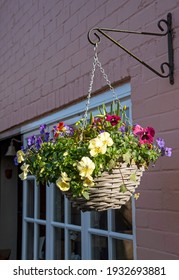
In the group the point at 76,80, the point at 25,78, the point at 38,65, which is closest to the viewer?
the point at 76,80

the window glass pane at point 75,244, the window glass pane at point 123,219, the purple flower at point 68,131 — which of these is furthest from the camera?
the window glass pane at point 75,244

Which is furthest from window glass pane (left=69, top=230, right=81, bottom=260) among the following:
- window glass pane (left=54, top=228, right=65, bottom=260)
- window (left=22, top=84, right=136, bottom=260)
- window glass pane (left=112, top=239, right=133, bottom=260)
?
window glass pane (left=112, top=239, right=133, bottom=260)

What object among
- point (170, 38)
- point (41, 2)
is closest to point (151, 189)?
point (170, 38)

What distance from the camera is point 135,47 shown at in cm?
241

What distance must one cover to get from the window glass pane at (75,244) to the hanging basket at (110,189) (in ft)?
5.18

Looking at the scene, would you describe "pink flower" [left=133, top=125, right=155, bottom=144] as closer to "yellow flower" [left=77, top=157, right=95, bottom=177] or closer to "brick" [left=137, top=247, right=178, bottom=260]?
"yellow flower" [left=77, top=157, right=95, bottom=177]

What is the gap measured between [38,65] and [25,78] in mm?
337

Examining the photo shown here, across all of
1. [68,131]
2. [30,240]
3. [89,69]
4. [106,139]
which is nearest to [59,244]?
[30,240]

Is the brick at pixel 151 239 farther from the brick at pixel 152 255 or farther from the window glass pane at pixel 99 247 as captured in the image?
the window glass pane at pixel 99 247

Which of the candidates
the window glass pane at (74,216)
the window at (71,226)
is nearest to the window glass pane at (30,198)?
the window at (71,226)

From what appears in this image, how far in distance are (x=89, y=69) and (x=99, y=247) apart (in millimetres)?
1375

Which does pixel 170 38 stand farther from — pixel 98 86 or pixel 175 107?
pixel 98 86

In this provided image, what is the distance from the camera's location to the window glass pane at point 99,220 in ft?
9.05

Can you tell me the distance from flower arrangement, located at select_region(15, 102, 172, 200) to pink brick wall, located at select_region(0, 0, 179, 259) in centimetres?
46
